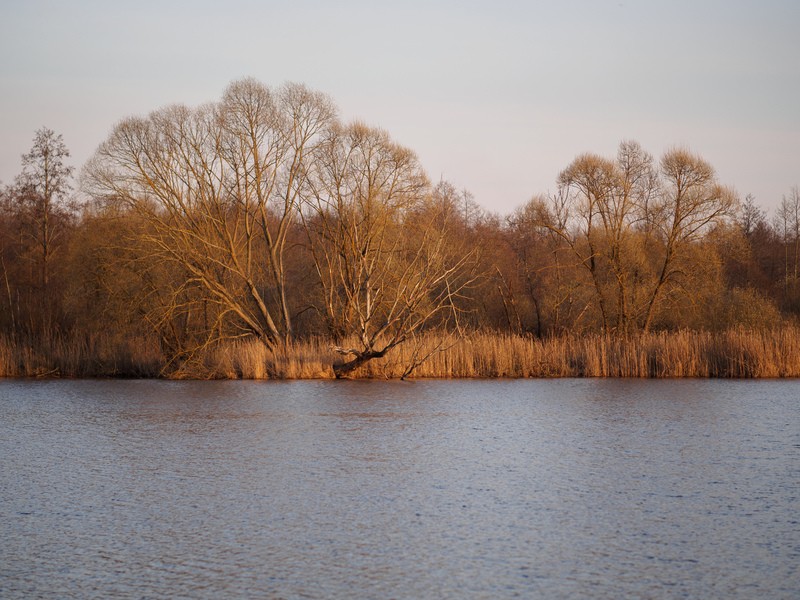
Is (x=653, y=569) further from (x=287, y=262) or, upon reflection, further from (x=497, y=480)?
(x=287, y=262)

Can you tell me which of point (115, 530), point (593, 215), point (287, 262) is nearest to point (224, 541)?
point (115, 530)

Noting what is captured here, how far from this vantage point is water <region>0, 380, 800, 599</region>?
4586 millimetres

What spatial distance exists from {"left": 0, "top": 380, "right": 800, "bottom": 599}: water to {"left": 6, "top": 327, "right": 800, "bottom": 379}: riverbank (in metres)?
5.48

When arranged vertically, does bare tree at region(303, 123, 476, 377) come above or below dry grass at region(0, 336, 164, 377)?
above

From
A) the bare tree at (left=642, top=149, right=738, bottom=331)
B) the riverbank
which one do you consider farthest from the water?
the bare tree at (left=642, top=149, right=738, bottom=331)

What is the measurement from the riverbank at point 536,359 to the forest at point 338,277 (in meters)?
0.04

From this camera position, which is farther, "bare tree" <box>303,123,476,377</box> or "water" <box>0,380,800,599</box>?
"bare tree" <box>303,123,476,377</box>

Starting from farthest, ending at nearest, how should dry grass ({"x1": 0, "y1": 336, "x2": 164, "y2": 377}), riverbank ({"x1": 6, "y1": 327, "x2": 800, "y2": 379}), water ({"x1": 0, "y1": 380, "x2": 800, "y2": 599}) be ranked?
dry grass ({"x1": 0, "y1": 336, "x2": 164, "y2": 377})
riverbank ({"x1": 6, "y1": 327, "x2": 800, "y2": 379})
water ({"x1": 0, "y1": 380, "x2": 800, "y2": 599})

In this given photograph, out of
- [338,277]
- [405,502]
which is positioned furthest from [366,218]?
[405,502]

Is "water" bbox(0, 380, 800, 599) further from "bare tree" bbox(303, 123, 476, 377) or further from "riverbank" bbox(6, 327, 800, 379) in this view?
"bare tree" bbox(303, 123, 476, 377)

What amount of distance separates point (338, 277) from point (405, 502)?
14.9m

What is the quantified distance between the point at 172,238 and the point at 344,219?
405 centimetres

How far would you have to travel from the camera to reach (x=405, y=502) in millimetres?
6332

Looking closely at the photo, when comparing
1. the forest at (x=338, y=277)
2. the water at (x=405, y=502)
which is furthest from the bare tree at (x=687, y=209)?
the water at (x=405, y=502)
